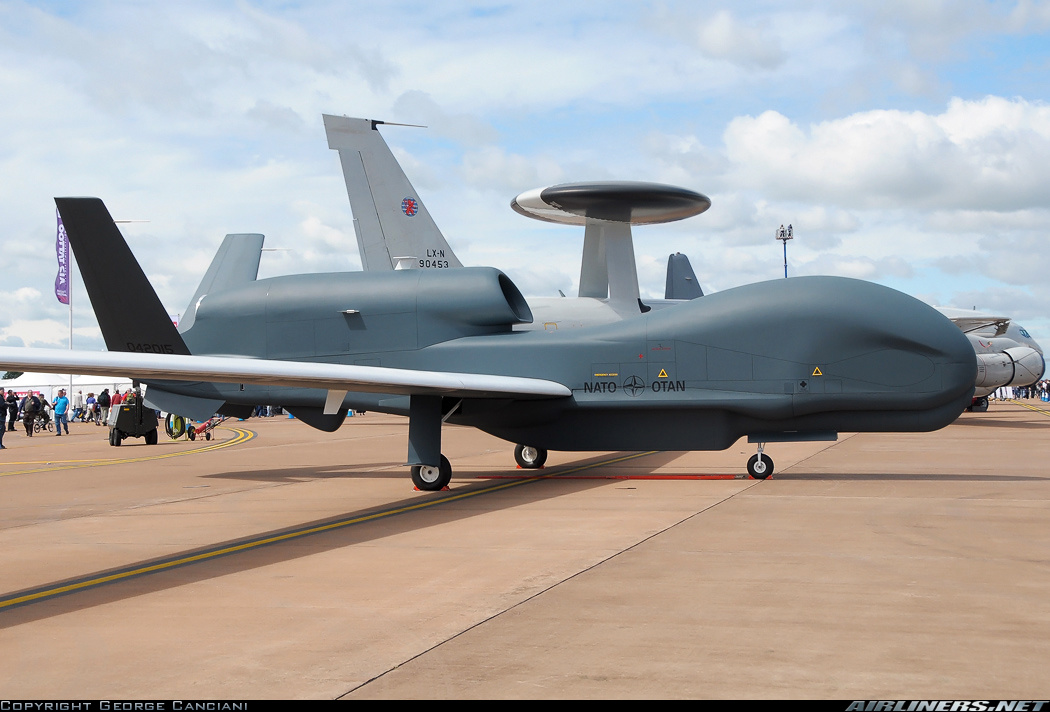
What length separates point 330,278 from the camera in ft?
52.7

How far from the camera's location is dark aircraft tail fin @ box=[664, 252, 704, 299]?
4528 centimetres

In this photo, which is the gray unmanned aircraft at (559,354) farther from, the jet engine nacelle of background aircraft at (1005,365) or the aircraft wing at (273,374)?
the jet engine nacelle of background aircraft at (1005,365)

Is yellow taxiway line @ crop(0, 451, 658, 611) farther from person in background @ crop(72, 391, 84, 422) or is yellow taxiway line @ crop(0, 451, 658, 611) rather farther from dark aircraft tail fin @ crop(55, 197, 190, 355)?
person in background @ crop(72, 391, 84, 422)

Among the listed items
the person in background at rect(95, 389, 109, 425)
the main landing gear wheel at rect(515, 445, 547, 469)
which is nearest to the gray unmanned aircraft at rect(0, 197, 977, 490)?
the main landing gear wheel at rect(515, 445, 547, 469)

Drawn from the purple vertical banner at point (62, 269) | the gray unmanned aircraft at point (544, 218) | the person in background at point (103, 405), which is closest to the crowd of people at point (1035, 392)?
the person in background at point (103, 405)

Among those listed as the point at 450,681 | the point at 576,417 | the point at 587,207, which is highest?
the point at 587,207

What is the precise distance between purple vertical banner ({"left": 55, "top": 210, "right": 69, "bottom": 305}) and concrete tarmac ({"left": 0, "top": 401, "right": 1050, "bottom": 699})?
36487mm

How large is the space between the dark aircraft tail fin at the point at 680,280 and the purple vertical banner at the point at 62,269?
97.8 feet

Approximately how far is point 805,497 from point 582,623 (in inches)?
279

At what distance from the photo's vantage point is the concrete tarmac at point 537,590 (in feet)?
15.6

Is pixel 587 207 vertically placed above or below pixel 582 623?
above

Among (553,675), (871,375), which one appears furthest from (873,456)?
(553,675)

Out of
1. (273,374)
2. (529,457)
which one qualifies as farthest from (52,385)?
(273,374)

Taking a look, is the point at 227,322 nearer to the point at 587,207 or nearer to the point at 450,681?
the point at 587,207
